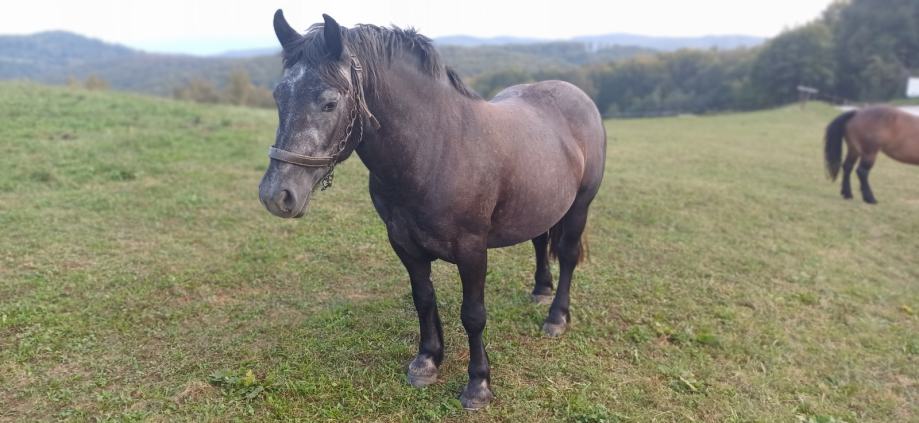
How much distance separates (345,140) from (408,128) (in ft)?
1.31

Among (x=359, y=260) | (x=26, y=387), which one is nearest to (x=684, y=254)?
(x=359, y=260)

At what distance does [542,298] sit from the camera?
424 centimetres

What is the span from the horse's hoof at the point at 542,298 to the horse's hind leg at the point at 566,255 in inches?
11.3

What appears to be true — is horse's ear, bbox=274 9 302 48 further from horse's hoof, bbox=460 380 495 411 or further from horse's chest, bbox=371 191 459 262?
horse's hoof, bbox=460 380 495 411

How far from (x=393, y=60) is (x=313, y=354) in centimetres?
199

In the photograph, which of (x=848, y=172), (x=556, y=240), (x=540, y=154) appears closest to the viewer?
(x=540, y=154)

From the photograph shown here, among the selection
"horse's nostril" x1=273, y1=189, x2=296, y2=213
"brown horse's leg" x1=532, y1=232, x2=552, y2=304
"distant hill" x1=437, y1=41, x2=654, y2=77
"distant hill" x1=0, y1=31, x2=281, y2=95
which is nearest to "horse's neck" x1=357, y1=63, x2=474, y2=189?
"horse's nostril" x1=273, y1=189, x2=296, y2=213

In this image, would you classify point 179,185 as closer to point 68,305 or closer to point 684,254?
point 68,305

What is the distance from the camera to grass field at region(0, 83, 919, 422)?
→ 295 centimetres

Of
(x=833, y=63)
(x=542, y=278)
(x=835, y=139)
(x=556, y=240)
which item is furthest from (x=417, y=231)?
(x=833, y=63)

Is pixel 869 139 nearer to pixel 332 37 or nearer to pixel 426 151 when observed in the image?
pixel 426 151

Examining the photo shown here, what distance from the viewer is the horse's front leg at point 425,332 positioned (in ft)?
9.69

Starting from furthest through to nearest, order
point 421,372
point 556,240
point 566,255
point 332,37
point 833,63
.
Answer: point 833,63, point 556,240, point 566,255, point 421,372, point 332,37

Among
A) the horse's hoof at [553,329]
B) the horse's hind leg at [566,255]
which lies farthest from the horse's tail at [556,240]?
the horse's hoof at [553,329]
